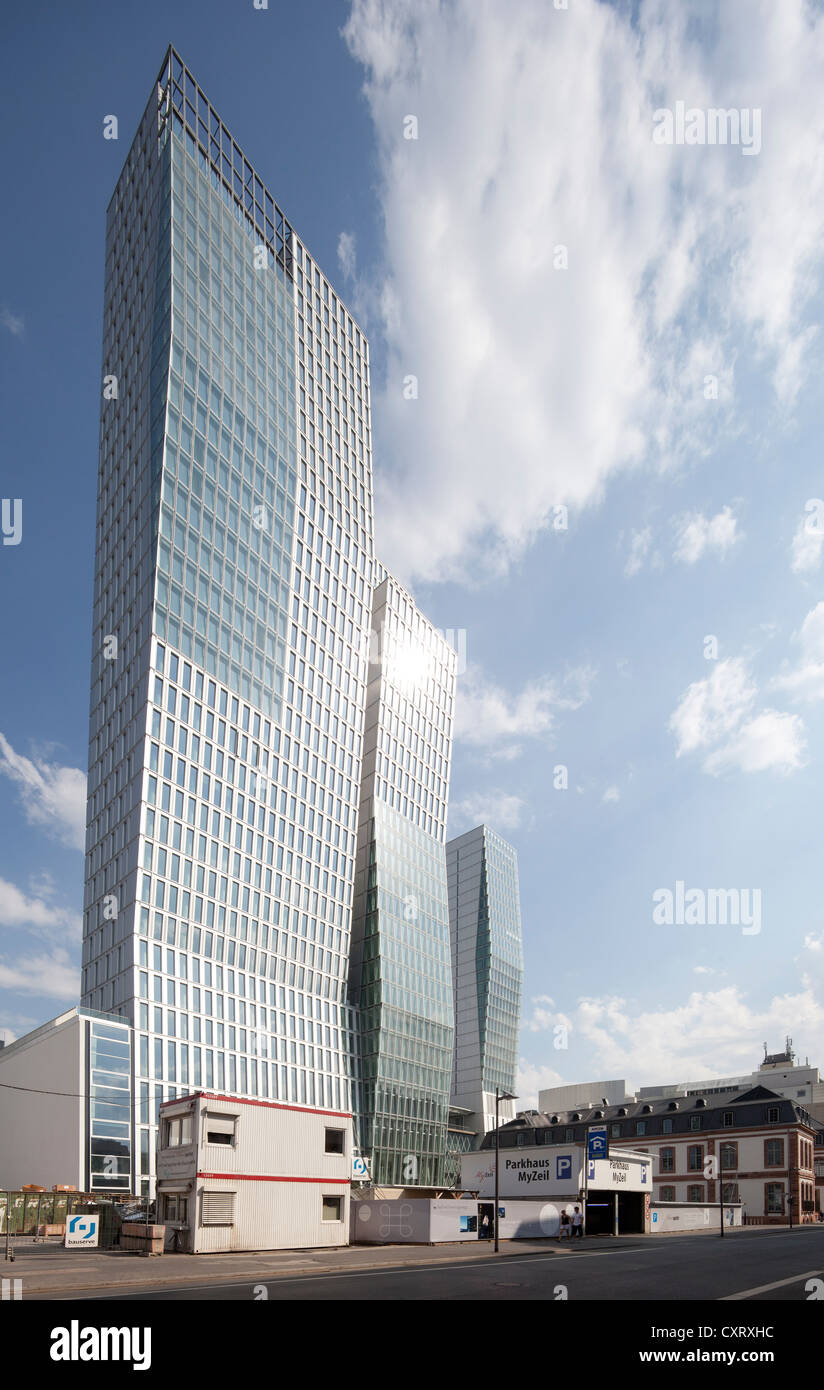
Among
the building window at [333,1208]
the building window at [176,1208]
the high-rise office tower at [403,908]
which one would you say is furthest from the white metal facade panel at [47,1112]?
the high-rise office tower at [403,908]

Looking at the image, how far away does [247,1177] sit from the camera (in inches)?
1649

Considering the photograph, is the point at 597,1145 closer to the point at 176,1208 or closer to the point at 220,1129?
the point at 220,1129

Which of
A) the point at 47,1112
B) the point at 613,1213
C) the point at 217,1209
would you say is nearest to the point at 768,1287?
the point at 217,1209

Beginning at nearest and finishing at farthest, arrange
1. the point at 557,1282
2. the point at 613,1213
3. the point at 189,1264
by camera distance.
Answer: the point at 557,1282 → the point at 189,1264 → the point at 613,1213

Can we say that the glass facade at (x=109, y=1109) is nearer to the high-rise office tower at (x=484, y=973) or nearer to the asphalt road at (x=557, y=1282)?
the asphalt road at (x=557, y=1282)

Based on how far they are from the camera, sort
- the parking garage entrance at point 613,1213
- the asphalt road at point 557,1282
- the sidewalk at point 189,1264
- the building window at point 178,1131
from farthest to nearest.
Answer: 1. the parking garage entrance at point 613,1213
2. the building window at point 178,1131
3. the sidewalk at point 189,1264
4. the asphalt road at point 557,1282

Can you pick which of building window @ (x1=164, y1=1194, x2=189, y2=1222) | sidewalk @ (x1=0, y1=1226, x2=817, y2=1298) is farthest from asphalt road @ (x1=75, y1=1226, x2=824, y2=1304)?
building window @ (x1=164, y1=1194, x2=189, y2=1222)

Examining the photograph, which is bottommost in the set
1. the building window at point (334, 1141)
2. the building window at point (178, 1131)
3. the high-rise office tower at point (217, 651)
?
the building window at point (334, 1141)

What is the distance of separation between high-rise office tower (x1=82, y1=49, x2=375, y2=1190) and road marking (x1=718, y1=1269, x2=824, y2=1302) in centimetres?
5246

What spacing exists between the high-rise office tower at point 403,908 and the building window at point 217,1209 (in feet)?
210

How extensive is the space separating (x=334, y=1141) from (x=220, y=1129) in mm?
8769
